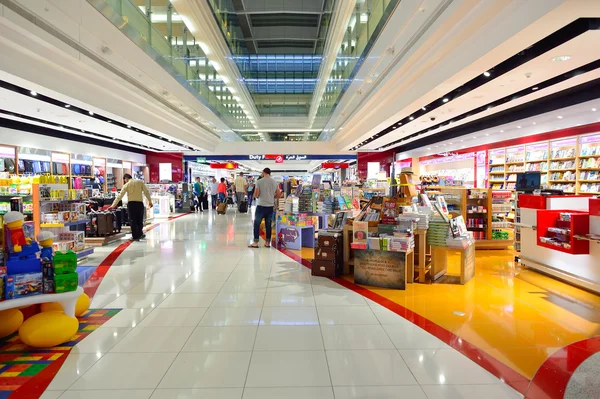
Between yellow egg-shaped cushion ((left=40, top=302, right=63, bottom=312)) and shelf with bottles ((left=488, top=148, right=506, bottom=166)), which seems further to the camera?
shelf with bottles ((left=488, top=148, right=506, bottom=166))

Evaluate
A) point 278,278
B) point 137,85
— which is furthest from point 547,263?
point 137,85

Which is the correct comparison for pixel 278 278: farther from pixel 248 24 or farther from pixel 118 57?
pixel 248 24

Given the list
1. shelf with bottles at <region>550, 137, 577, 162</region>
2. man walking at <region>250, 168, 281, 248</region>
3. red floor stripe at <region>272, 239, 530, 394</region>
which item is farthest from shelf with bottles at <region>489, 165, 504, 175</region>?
red floor stripe at <region>272, 239, 530, 394</region>

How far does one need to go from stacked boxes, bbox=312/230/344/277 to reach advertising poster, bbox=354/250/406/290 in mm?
407

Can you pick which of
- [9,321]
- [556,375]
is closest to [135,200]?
[9,321]

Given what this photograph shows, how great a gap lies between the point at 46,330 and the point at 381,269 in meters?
3.56

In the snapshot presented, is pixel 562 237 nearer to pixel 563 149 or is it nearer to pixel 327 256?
pixel 327 256

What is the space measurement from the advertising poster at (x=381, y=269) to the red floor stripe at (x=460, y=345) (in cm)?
21

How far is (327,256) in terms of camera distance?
5266 mm

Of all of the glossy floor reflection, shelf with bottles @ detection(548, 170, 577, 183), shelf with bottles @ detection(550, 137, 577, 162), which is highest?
shelf with bottles @ detection(550, 137, 577, 162)

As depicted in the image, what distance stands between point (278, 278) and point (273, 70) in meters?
17.8

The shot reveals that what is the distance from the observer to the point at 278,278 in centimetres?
525

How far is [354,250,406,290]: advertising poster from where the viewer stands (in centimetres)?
469

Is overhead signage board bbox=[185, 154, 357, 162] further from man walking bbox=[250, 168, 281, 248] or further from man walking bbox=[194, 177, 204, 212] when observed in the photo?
man walking bbox=[250, 168, 281, 248]
